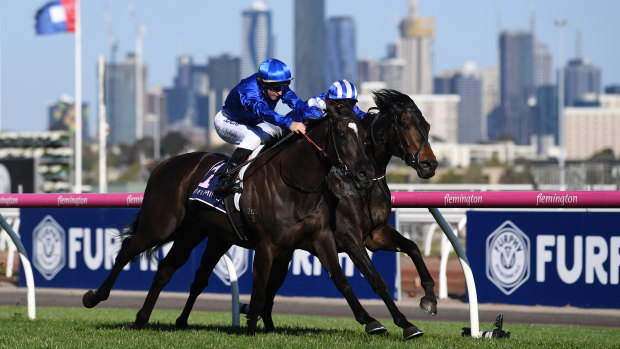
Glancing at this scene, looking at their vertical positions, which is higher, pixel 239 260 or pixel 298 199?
pixel 298 199

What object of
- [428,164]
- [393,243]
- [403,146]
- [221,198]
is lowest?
[393,243]

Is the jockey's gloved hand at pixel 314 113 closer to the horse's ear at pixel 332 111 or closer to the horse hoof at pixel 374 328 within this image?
the horse's ear at pixel 332 111

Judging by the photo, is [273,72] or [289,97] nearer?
[273,72]

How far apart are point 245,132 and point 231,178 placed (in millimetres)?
466

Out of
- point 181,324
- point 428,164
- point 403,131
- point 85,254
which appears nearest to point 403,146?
point 403,131

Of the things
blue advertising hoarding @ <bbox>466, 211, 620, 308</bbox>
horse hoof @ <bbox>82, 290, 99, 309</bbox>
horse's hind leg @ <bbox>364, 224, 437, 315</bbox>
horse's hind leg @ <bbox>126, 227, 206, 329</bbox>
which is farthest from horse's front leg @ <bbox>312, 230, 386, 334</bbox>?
blue advertising hoarding @ <bbox>466, 211, 620, 308</bbox>

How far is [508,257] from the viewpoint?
37.4ft

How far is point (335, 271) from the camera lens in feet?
23.0

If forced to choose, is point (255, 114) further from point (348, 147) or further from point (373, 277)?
point (373, 277)

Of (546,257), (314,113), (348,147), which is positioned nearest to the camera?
(348,147)

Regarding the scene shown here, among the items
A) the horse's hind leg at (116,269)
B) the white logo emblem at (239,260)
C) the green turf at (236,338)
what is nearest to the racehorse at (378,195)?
the green turf at (236,338)

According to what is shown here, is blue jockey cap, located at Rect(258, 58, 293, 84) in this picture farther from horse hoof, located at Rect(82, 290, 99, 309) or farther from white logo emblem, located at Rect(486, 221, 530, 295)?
white logo emblem, located at Rect(486, 221, 530, 295)

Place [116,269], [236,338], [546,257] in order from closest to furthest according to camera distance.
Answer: [236,338] → [116,269] → [546,257]

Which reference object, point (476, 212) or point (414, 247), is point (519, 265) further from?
point (414, 247)
